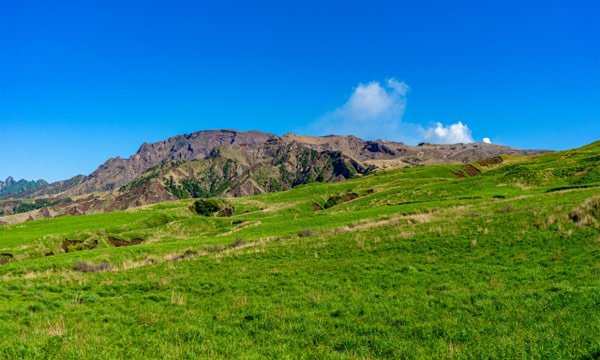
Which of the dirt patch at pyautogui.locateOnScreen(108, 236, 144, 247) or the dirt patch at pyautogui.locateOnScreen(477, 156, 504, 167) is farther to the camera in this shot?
the dirt patch at pyautogui.locateOnScreen(477, 156, 504, 167)

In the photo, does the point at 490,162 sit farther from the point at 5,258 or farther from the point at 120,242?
the point at 5,258

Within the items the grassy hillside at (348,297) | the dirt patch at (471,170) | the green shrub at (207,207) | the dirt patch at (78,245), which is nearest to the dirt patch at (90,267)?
the grassy hillside at (348,297)

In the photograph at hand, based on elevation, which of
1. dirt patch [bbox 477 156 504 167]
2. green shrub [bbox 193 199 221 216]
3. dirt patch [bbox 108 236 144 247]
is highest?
dirt patch [bbox 477 156 504 167]

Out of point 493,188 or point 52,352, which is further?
point 493,188

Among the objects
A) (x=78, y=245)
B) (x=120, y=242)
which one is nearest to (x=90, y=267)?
(x=78, y=245)

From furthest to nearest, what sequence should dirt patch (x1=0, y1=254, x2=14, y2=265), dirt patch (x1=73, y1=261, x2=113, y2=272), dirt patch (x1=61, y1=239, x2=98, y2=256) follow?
dirt patch (x1=61, y1=239, x2=98, y2=256)
dirt patch (x1=0, y1=254, x2=14, y2=265)
dirt patch (x1=73, y1=261, x2=113, y2=272)

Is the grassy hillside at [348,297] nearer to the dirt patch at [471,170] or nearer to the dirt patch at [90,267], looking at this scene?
the dirt patch at [90,267]

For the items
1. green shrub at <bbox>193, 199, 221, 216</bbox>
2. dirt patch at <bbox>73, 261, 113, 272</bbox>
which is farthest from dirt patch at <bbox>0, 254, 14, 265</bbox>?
green shrub at <bbox>193, 199, 221, 216</bbox>

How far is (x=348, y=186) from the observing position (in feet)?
441

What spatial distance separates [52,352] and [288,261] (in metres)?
17.5

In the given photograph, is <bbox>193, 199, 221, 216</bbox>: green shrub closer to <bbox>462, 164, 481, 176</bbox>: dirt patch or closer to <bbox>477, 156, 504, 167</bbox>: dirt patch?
<bbox>462, 164, 481, 176</bbox>: dirt patch

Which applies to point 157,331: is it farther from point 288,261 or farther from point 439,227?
point 439,227

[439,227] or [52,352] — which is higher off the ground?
[439,227]

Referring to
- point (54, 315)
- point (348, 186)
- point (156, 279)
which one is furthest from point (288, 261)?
point (348, 186)
